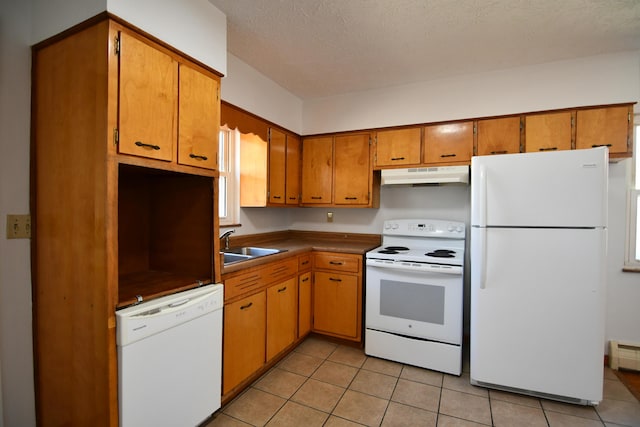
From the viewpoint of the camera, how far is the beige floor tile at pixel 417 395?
205 centimetres

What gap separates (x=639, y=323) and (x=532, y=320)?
1.28 meters

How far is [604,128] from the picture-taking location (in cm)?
239

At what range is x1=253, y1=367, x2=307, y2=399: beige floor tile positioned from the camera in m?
2.18

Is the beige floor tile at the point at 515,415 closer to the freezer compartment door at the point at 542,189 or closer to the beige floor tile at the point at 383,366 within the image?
the beige floor tile at the point at 383,366

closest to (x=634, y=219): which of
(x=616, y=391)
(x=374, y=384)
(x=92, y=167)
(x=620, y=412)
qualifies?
(x=616, y=391)

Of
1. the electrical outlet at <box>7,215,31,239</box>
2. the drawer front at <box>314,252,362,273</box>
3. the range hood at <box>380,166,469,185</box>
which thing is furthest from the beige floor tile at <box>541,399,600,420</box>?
the electrical outlet at <box>7,215,31,239</box>

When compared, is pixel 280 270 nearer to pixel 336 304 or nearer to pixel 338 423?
pixel 336 304

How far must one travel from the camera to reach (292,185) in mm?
3301

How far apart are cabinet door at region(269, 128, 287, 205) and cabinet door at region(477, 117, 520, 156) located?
1.84 meters

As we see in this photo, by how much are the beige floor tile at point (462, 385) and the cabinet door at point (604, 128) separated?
79.5 inches

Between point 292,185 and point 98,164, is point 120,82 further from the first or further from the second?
point 292,185

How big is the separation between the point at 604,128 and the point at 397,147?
1.58 metres

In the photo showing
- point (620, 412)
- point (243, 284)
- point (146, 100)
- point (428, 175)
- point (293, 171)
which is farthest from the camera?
point (293, 171)

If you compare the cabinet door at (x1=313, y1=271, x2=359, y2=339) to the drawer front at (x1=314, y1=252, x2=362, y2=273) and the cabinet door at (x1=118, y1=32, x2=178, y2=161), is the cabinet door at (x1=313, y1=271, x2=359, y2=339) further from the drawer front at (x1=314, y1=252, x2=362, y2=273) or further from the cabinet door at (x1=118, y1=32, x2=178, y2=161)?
the cabinet door at (x1=118, y1=32, x2=178, y2=161)
